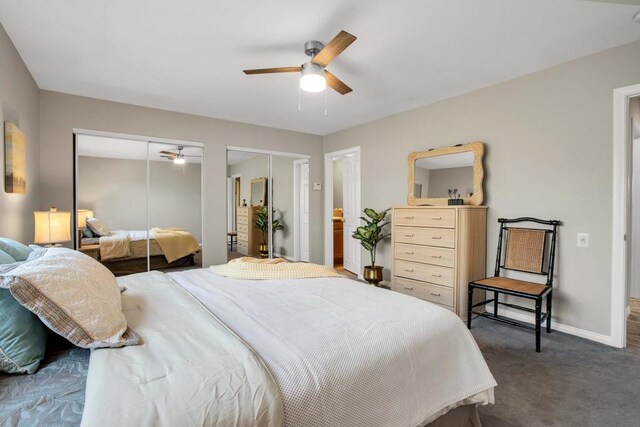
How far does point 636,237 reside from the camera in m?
3.85

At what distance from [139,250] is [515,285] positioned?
415cm

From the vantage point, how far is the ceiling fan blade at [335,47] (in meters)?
1.90

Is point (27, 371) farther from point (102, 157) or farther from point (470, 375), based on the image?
point (102, 157)

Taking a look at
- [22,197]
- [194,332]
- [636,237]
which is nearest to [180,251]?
[22,197]

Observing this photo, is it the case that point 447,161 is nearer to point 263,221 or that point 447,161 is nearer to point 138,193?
point 263,221

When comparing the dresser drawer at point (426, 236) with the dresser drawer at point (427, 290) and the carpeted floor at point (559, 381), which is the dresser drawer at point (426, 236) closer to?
the dresser drawer at point (427, 290)

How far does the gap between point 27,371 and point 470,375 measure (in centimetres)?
172

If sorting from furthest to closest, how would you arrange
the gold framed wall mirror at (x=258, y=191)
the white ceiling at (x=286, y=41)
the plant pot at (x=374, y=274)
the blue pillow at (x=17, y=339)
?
1. the gold framed wall mirror at (x=258, y=191)
2. the plant pot at (x=374, y=274)
3. the white ceiling at (x=286, y=41)
4. the blue pillow at (x=17, y=339)

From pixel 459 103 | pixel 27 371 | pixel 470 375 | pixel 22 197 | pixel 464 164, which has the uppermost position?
pixel 459 103

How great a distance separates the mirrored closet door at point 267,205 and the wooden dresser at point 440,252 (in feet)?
6.67

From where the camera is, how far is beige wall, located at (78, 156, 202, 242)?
364 cm

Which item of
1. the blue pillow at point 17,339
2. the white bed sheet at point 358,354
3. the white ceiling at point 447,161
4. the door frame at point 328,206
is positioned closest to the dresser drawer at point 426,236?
the white ceiling at point 447,161

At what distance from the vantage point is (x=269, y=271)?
2.22 m

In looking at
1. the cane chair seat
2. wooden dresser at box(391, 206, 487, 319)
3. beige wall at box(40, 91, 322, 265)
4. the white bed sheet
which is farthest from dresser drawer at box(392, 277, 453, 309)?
beige wall at box(40, 91, 322, 265)
